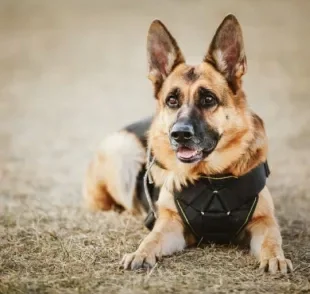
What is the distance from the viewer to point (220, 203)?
13.1ft

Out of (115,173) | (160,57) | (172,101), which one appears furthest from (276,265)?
(115,173)

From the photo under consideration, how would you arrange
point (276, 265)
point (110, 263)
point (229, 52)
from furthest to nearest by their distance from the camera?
1. point (229, 52)
2. point (110, 263)
3. point (276, 265)

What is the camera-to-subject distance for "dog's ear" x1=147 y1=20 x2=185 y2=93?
4.36 metres

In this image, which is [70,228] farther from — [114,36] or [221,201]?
[114,36]

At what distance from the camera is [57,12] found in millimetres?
15828

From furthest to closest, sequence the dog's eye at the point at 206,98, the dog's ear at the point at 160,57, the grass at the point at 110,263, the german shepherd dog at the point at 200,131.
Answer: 1. the dog's ear at the point at 160,57
2. the dog's eye at the point at 206,98
3. the german shepherd dog at the point at 200,131
4. the grass at the point at 110,263

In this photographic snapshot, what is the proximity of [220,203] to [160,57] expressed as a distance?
41.9 inches

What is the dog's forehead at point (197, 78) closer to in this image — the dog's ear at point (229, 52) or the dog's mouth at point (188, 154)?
the dog's ear at point (229, 52)

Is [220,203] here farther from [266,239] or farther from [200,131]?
[200,131]

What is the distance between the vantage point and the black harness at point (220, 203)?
4.00 metres

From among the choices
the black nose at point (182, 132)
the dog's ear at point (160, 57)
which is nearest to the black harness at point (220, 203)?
the black nose at point (182, 132)

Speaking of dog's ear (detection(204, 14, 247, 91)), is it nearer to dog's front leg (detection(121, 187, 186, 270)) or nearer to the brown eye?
the brown eye

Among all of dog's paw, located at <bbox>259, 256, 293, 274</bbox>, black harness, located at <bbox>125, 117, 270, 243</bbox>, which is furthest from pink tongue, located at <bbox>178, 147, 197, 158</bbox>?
dog's paw, located at <bbox>259, 256, 293, 274</bbox>

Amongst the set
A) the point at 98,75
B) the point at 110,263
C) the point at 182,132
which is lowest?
the point at 110,263
